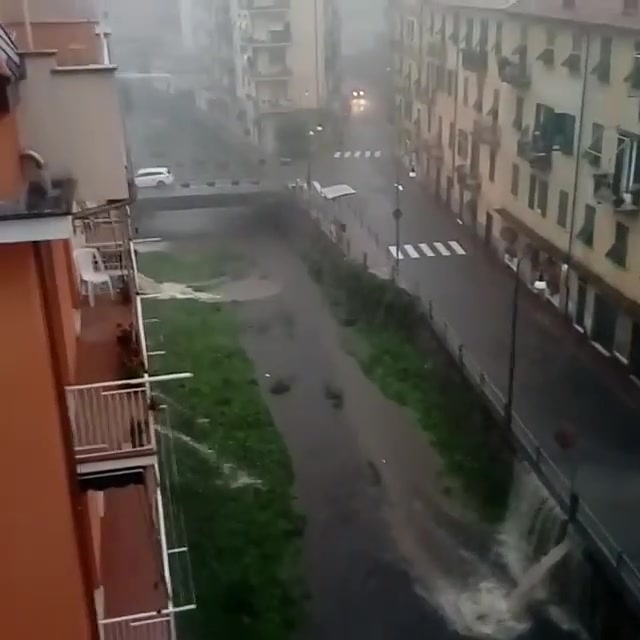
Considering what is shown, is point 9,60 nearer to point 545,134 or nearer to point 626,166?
point 626,166

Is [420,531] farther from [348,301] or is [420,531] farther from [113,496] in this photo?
[348,301]

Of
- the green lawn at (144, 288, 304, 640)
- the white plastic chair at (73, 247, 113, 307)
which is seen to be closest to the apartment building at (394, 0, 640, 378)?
the green lawn at (144, 288, 304, 640)

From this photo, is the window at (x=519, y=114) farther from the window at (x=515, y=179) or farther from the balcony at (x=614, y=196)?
the balcony at (x=614, y=196)

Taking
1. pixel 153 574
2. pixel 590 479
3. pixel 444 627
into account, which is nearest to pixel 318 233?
pixel 590 479

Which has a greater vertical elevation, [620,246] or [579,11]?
[579,11]

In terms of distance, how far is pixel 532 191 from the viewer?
419 centimetres

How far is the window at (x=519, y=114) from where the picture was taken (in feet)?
13.7

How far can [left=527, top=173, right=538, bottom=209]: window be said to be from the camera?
13.6ft

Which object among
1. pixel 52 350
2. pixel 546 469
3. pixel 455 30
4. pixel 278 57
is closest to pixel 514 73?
pixel 455 30

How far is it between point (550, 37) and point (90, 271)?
265cm

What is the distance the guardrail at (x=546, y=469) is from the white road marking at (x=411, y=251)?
0.57 feet

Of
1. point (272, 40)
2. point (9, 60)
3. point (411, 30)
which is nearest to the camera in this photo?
point (9, 60)

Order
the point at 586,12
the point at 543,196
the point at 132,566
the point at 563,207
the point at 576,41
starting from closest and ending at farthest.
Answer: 1. the point at 132,566
2. the point at 586,12
3. the point at 576,41
4. the point at 563,207
5. the point at 543,196

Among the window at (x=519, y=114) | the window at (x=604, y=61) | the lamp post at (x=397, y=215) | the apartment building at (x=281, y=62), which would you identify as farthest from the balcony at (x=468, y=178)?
the window at (x=604, y=61)
